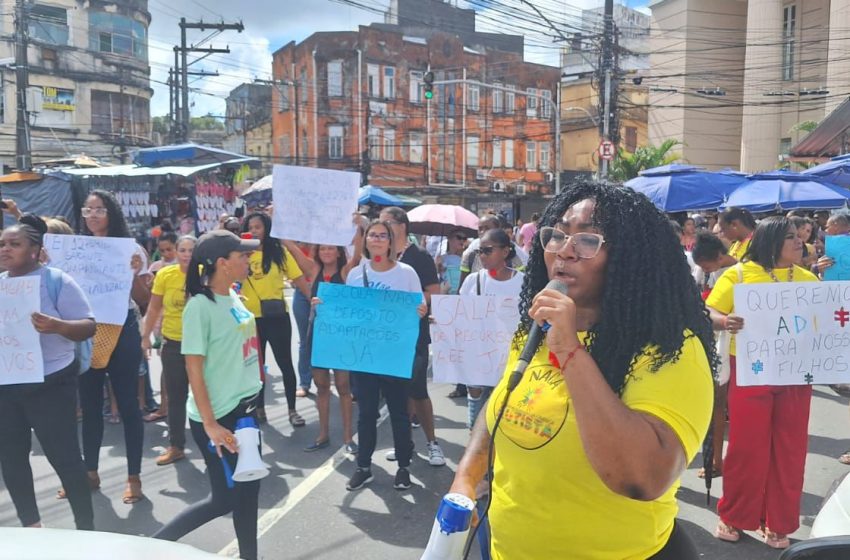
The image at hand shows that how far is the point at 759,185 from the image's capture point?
1099 cm

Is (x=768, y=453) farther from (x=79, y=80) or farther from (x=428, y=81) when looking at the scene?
(x=79, y=80)

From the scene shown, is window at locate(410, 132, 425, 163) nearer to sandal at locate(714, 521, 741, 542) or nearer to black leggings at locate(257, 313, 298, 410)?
black leggings at locate(257, 313, 298, 410)

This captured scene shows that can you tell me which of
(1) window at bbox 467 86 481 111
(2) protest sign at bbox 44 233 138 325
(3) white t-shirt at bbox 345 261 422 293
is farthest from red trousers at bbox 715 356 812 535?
(1) window at bbox 467 86 481 111

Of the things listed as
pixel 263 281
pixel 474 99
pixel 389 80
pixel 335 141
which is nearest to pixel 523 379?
pixel 263 281

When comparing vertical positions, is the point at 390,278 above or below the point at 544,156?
below

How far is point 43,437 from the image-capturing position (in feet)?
12.7

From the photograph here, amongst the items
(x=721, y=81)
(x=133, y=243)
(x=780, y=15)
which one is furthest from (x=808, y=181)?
(x=721, y=81)

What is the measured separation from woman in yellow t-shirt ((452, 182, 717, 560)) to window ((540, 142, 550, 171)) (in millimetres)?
48032

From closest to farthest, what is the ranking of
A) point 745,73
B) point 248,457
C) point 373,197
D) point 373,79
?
point 248,457 < point 373,197 < point 745,73 < point 373,79

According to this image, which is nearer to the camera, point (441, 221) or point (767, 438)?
point (767, 438)

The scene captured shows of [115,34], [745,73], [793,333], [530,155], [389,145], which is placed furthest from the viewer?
[530,155]

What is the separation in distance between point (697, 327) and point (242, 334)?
2.56 meters

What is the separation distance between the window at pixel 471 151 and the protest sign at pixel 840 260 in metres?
38.6

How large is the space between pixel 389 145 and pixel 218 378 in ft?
134
